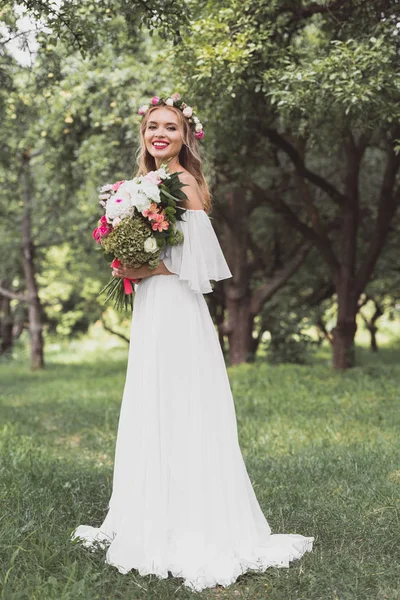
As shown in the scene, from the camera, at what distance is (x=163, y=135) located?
4.24 m

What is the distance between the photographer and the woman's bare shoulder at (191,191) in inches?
163

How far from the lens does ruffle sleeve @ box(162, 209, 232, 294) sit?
404 cm

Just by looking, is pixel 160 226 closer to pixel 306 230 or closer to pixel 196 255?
pixel 196 255

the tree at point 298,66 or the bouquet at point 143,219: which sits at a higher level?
the tree at point 298,66

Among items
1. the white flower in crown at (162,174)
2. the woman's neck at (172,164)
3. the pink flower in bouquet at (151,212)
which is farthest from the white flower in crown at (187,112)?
the pink flower in bouquet at (151,212)

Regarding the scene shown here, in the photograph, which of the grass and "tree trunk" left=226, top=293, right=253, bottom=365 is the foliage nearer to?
"tree trunk" left=226, top=293, right=253, bottom=365

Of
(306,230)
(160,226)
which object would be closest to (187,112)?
(160,226)

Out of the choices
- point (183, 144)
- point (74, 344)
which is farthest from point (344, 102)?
point (74, 344)

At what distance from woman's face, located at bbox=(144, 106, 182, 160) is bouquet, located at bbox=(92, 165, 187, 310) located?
0.80ft

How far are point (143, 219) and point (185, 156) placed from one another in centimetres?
70

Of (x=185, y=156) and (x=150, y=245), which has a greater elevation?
(x=185, y=156)

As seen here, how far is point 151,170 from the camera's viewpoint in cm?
443

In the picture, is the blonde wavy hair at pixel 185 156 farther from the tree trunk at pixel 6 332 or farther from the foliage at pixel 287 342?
the tree trunk at pixel 6 332

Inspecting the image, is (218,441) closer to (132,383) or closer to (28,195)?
(132,383)
